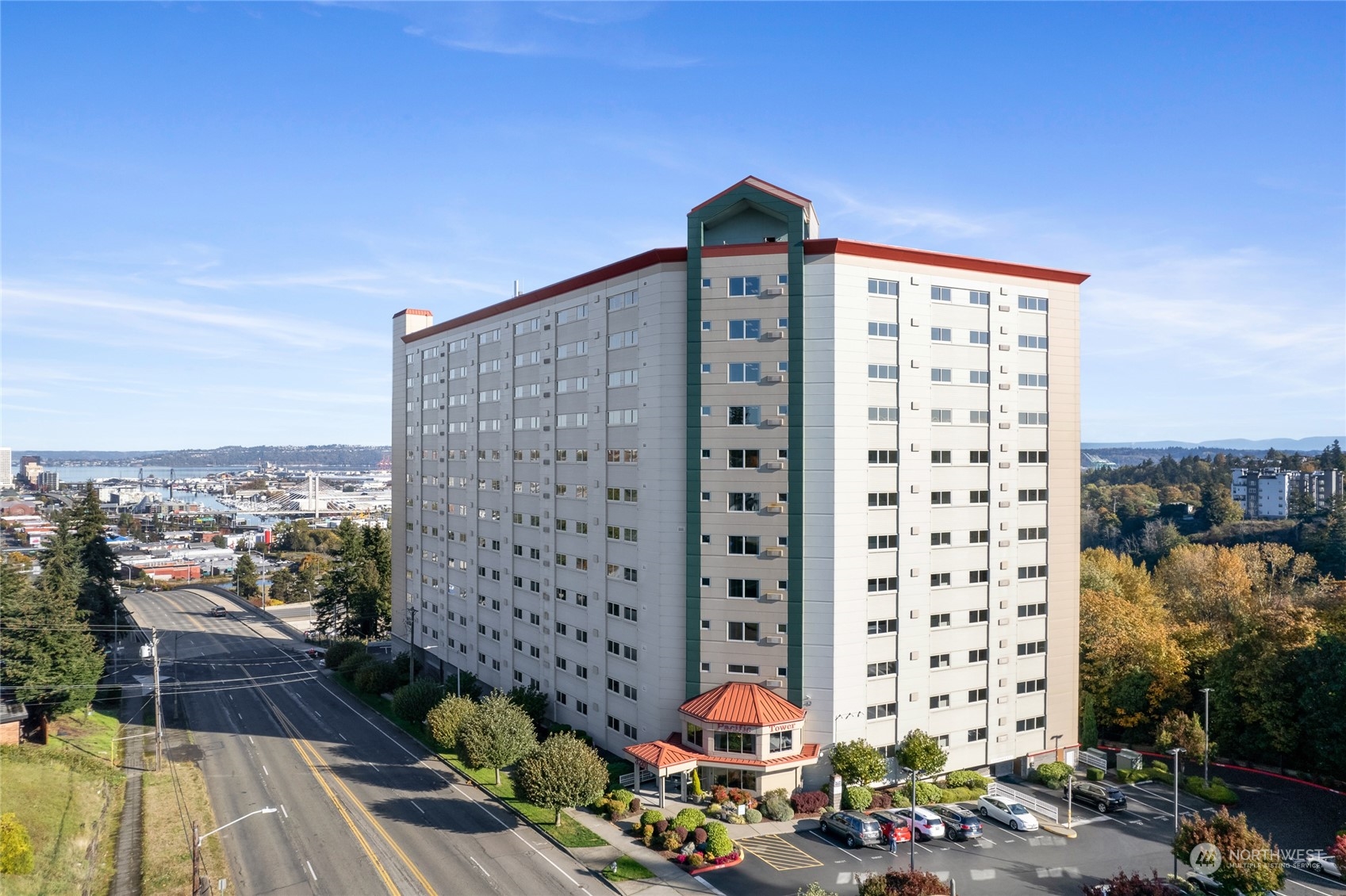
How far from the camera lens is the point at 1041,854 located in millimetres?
45094

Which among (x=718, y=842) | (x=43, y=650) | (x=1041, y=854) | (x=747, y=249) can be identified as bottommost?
(x=1041, y=854)

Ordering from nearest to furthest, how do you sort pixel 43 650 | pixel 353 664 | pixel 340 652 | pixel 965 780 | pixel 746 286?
1. pixel 746 286
2. pixel 965 780
3. pixel 43 650
4. pixel 353 664
5. pixel 340 652

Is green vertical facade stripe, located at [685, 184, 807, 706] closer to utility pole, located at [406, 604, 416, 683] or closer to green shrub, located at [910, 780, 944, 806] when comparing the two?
green shrub, located at [910, 780, 944, 806]

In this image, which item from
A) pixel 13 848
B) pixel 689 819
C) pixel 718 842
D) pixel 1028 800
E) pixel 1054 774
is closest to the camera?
pixel 13 848

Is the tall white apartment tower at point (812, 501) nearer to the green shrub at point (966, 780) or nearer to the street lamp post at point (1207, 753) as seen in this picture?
the green shrub at point (966, 780)

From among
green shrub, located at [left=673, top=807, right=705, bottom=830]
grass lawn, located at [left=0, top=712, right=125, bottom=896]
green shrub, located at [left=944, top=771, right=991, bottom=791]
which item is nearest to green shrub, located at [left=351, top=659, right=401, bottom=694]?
grass lawn, located at [left=0, top=712, right=125, bottom=896]

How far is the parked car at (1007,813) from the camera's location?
48562mm

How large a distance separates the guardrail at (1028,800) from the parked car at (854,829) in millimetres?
11564

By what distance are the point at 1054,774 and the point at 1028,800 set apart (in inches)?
186

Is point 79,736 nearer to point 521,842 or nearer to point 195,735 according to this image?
point 195,735

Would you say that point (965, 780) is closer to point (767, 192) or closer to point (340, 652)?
point (767, 192)

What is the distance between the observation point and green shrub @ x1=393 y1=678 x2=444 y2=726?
70375 millimetres

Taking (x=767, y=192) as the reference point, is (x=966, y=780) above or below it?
below

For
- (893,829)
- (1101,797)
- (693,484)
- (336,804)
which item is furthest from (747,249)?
(336,804)
